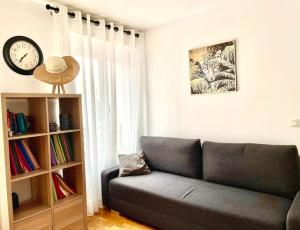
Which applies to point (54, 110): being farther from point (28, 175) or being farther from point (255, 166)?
point (255, 166)

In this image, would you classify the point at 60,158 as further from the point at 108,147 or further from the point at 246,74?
the point at 246,74

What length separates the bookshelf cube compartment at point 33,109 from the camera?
222 centimetres

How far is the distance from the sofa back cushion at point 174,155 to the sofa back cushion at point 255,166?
5.3 inches

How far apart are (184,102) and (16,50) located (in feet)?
7.08

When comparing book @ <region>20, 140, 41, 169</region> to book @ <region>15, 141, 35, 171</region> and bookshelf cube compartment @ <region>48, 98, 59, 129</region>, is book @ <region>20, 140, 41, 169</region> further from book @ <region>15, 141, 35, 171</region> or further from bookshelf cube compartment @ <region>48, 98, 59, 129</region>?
bookshelf cube compartment @ <region>48, 98, 59, 129</region>

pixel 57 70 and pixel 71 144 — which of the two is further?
pixel 71 144

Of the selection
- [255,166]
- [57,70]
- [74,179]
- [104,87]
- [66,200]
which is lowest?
[66,200]

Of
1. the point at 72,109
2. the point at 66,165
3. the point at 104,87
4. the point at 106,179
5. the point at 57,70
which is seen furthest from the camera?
the point at 104,87

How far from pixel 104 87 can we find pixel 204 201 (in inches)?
74.0

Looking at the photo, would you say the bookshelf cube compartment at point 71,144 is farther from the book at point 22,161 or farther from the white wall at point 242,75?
the white wall at point 242,75

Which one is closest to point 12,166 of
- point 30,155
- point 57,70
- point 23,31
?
point 30,155

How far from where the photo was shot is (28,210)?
2.18 m

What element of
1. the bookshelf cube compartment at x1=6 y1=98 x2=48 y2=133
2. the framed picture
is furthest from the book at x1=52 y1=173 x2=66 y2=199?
the framed picture

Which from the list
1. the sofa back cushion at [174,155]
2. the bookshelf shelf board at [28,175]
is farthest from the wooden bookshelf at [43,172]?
the sofa back cushion at [174,155]
